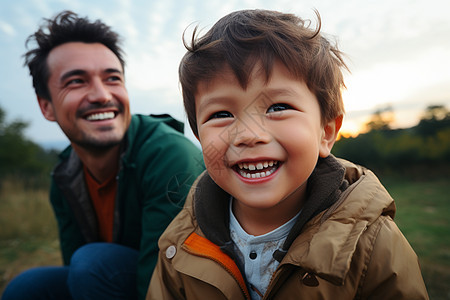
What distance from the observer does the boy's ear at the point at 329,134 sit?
4.71 feet

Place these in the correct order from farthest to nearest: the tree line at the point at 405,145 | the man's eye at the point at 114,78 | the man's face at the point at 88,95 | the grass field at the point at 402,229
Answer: the tree line at the point at 405,145 → the grass field at the point at 402,229 → the man's eye at the point at 114,78 → the man's face at the point at 88,95

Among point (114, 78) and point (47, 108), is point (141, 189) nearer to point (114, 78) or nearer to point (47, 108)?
point (114, 78)

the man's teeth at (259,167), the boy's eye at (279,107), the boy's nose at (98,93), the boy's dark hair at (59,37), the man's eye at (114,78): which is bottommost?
the man's teeth at (259,167)

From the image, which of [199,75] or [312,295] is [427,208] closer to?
[312,295]

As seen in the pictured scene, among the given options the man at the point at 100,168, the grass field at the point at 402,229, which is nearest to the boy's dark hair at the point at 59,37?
the man at the point at 100,168

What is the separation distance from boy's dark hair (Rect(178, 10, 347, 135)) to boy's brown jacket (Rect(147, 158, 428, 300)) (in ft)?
1.36

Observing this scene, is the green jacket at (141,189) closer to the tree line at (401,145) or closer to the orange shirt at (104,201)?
the orange shirt at (104,201)

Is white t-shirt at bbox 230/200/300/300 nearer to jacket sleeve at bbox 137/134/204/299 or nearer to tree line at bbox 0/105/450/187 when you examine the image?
jacket sleeve at bbox 137/134/204/299

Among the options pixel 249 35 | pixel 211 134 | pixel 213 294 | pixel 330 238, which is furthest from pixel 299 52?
pixel 213 294

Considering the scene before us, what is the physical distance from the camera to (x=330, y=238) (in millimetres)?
1175

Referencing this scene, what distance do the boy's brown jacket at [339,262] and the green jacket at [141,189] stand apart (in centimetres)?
49

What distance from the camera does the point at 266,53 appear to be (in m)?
1.25

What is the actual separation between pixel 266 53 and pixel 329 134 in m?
0.49

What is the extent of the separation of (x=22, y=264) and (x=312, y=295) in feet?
12.7
